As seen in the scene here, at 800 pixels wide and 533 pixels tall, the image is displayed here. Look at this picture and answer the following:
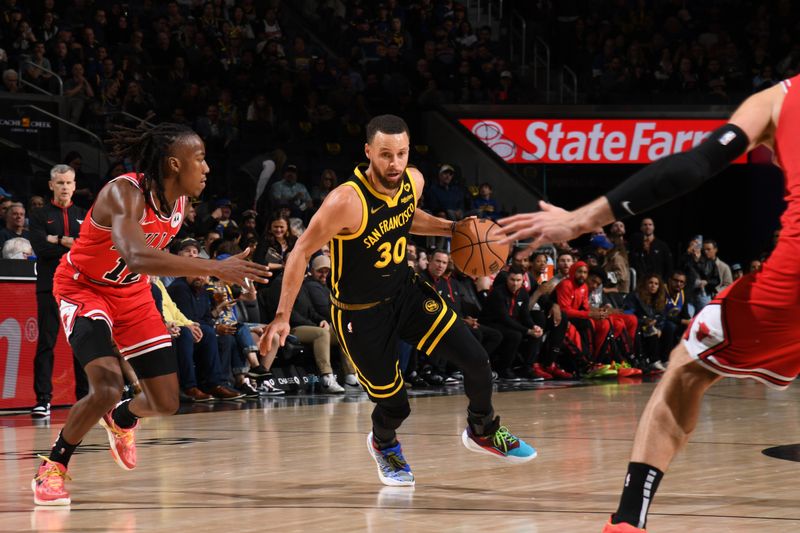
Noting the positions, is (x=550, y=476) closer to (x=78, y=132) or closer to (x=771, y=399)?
(x=771, y=399)

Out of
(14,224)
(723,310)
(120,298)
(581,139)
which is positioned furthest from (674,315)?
(723,310)

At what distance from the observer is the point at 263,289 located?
12023mm

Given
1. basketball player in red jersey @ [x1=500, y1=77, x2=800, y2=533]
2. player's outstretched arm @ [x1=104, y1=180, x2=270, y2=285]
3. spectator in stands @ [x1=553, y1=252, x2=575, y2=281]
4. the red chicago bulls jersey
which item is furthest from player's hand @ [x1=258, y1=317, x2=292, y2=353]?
spectator in stands @ [x1=553, y1=252, x2=575, y2=281]

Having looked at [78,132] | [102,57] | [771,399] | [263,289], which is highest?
[102,57]

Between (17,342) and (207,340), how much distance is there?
1.66m

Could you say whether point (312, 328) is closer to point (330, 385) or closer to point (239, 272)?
point (330, 385)

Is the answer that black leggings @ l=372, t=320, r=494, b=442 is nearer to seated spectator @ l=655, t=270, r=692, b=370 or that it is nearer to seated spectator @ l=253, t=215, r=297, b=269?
seated spectator @ l=253, t=215, r=297, b=269

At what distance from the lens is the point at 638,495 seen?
3799 mm

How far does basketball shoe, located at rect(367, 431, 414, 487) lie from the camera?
599 centimetres

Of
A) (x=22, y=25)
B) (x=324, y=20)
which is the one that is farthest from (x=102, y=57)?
(x=324, y=20)

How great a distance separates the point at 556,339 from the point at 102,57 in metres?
7.44

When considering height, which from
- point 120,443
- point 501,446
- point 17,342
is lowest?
point 501,446

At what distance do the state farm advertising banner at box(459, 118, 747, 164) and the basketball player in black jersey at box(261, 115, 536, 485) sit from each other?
13.1m

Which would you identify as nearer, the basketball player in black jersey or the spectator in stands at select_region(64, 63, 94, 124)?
the basketball player in black jersey
